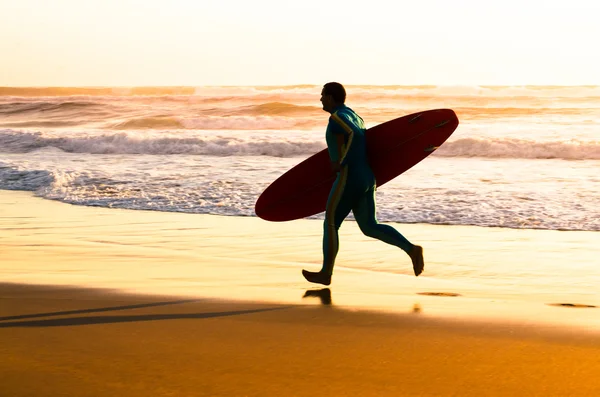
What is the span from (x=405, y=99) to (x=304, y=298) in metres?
43.1

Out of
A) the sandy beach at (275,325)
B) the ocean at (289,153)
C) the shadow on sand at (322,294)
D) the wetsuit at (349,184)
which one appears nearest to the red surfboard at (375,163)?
the sandy beach at (275,325)

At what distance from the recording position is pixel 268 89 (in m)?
56.2

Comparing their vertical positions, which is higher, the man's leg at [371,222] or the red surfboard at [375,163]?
the red surfboard at [375,163]

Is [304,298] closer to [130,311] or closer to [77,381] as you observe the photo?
[130,311]

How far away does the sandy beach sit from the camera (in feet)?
12.8

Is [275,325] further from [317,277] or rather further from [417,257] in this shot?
[417,257]

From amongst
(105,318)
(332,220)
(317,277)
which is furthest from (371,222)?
(105,318)

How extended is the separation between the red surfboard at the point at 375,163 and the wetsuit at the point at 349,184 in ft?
2.89

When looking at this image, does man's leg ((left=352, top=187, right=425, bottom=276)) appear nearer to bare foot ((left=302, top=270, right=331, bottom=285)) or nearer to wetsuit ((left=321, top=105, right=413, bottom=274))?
wetsuit ((left=321, top=105, right=413, bottom=274))

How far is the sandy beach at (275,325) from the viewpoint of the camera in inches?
153

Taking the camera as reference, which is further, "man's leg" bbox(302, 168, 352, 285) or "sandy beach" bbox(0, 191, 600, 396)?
"man's leg" bbox(302, 168, 352, 285)

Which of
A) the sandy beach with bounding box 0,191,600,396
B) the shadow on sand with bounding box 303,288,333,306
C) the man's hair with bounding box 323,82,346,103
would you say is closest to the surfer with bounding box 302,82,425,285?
the man's hair with bounding box 323,82,346,103

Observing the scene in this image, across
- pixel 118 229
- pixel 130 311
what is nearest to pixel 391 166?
pixel 130 311

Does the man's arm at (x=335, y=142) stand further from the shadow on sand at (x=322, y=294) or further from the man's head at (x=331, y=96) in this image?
the shadow on sand at (x=322, y=294)
